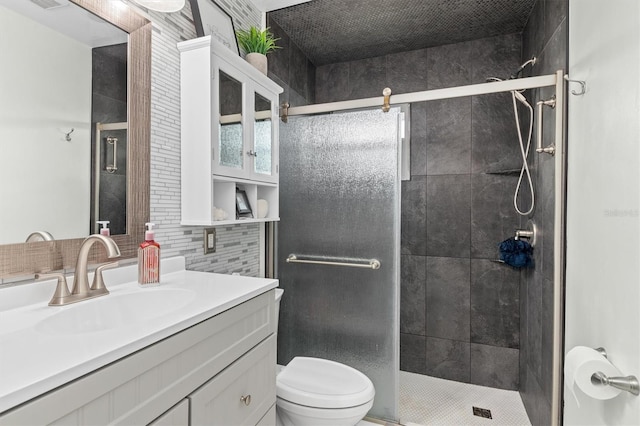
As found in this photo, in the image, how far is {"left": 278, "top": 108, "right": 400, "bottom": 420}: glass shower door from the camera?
1.80m

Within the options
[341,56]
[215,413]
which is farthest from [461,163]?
[215,413]

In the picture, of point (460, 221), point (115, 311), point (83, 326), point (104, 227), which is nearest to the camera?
point (83, 326)

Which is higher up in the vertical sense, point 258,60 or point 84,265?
point 258,60

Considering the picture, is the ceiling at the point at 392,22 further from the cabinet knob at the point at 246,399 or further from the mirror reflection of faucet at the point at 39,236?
the cabinet knob at the point at 246,399

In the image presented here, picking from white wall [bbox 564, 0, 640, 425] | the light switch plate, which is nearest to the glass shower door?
the light switch plate

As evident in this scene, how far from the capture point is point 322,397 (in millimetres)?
1469

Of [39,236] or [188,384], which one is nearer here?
[188,384]

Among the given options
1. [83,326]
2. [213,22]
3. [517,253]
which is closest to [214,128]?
[213,22]

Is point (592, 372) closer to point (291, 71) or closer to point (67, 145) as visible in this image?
point (67, 145)

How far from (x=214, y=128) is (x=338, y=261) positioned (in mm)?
969

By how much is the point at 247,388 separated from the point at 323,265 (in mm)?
961

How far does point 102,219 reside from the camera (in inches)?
45.6

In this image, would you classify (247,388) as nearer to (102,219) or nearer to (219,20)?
(102,219)

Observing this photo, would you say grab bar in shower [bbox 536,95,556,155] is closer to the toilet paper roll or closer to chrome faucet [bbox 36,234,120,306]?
the toilet paper roll
